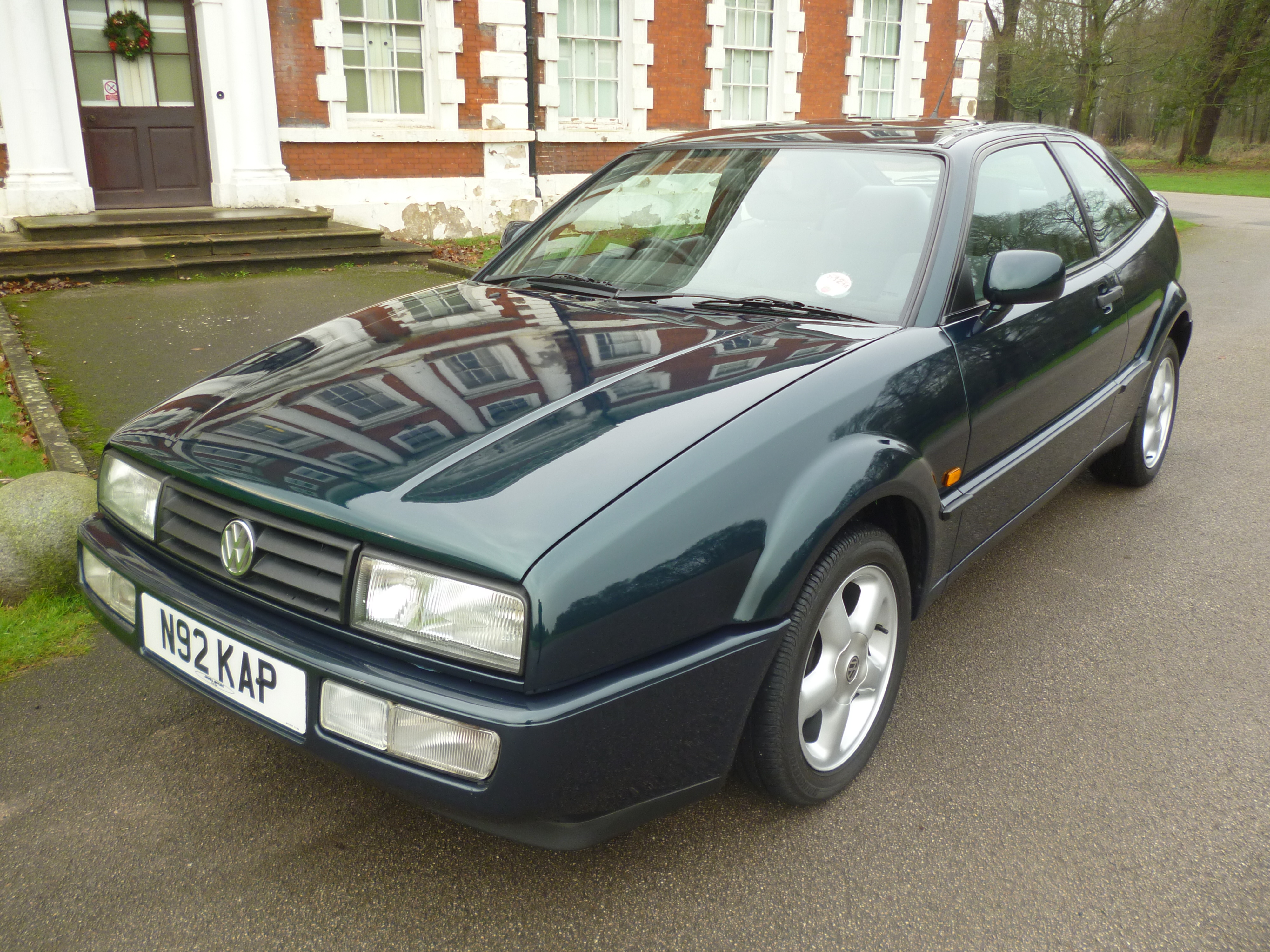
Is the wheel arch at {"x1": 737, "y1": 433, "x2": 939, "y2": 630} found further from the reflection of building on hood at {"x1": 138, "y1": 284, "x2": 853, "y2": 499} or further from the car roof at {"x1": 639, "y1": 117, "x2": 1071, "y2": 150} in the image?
the car roof at {"x1": 639, "y1": 117, "x2": 1071, "y2": 150}

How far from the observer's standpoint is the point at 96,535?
8.01 feet

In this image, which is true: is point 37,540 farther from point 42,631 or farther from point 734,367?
point 734,367

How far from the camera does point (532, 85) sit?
1335 centimetres

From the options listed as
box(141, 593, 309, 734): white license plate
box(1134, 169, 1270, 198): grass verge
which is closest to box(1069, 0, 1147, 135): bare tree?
box(1134, 169, 1270, 198): grass verge

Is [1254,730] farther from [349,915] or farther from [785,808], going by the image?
[349,915]

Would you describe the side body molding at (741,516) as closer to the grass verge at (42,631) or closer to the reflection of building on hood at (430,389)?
the reflection of building on hood at (430,389)

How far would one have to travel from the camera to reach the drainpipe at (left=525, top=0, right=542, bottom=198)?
1302cm

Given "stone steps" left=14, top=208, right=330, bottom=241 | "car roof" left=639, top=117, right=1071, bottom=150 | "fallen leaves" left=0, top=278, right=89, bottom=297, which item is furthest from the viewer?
"stone steps" left=14, top=208, right=330, bottom=241

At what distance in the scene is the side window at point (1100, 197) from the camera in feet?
12.8

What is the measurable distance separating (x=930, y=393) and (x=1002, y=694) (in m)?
1.02

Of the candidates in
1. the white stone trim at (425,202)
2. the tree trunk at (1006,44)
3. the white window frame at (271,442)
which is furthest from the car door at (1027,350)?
the tree trunk at (1006,44)

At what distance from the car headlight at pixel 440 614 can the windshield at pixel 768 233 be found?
57.0 inches

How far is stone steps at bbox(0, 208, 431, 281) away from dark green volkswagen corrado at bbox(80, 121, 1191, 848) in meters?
7.25

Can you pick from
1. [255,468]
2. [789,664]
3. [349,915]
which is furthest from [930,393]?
[349,915]
